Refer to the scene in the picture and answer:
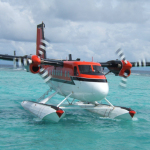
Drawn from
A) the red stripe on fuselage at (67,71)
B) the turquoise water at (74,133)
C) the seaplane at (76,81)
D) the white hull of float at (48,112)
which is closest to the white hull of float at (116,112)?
the seaplane at (76,81)

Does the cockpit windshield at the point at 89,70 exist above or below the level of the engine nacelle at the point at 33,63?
below

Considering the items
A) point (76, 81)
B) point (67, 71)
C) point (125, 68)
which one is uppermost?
point (125, 68)

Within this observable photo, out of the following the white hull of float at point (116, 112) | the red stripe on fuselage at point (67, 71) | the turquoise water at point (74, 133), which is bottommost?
the turquoise water at point (74, 133)

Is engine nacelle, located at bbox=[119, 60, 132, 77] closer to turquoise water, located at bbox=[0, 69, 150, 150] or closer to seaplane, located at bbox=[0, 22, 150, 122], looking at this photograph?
seaplane, located at bbox=[0, 22, 150, 122]

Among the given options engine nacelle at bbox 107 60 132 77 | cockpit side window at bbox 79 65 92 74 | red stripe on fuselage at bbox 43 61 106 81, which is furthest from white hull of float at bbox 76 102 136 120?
engine nacelle at bbox 107 60 132 77

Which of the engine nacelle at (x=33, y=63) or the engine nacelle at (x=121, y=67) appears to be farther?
the engine nacelle at (x=121, y=67)

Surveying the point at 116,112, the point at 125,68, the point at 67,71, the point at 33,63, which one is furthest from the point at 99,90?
the point at 125,68

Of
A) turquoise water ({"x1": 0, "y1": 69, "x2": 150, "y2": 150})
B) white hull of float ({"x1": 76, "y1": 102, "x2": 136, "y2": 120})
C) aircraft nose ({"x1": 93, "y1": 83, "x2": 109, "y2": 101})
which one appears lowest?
turquoise water ({"x1": 0, "y1": 69, "x2": 150, "y2": 150})

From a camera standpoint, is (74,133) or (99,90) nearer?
(74,133)

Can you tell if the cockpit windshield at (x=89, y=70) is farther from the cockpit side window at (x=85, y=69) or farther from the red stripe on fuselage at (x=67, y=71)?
the red stripe on fuselage at (x=67, y=71)

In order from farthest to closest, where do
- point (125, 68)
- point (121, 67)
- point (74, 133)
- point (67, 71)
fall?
point (125, 68), point (121, 67), point (67, 71), point (74, 133)

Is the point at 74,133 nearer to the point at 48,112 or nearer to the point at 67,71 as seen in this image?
the point at 48,112

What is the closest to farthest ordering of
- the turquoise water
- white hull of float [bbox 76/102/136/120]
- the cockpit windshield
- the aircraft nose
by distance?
the turquoise water
the aircraft nose
the cockpit windshield
white hull of float [bbox 76/102/136/120]

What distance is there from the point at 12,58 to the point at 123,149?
900cm
